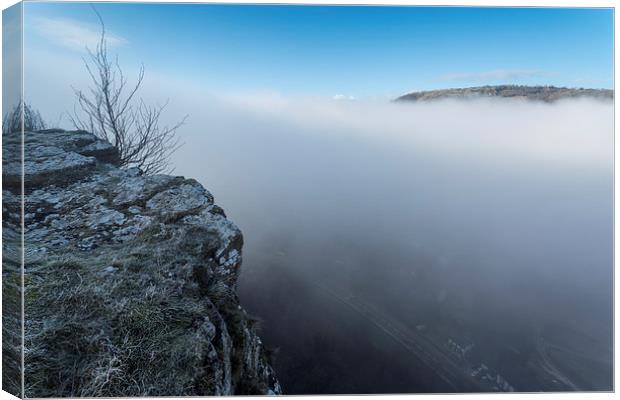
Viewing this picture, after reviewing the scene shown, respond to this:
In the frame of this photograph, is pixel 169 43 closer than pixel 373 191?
Yes

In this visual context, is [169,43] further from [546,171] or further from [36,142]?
[546,171]

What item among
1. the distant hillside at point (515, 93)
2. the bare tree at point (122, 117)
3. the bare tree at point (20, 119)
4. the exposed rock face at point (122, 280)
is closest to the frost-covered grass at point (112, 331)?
the exposed rock face at point (122, 280)

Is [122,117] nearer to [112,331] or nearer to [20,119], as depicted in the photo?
[20,119]

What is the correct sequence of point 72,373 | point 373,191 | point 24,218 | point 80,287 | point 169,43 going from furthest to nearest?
point 373,191
point 169,43
point 24,218
point 80,287
point 72,373

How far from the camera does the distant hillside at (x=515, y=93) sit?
4656 millimetres

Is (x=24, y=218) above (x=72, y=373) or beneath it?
above

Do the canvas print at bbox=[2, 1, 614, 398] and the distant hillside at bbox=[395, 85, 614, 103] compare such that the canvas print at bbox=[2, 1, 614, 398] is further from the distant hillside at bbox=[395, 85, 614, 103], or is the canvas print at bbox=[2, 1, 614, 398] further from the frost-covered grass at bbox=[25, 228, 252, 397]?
the frost-covered grass at bbox=[25, 228, 252, 397]

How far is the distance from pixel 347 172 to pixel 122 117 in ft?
7.91

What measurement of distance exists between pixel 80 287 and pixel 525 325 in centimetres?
424

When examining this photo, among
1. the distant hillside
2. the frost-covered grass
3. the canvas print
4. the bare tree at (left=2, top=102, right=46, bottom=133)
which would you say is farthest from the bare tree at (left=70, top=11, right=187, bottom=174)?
the distant hillside

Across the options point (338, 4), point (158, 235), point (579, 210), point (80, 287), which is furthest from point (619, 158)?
point (80, 287)

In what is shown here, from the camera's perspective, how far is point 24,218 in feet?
13.7

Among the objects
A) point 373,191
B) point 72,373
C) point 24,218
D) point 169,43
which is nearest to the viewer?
point 72,373

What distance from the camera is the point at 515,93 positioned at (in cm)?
464
